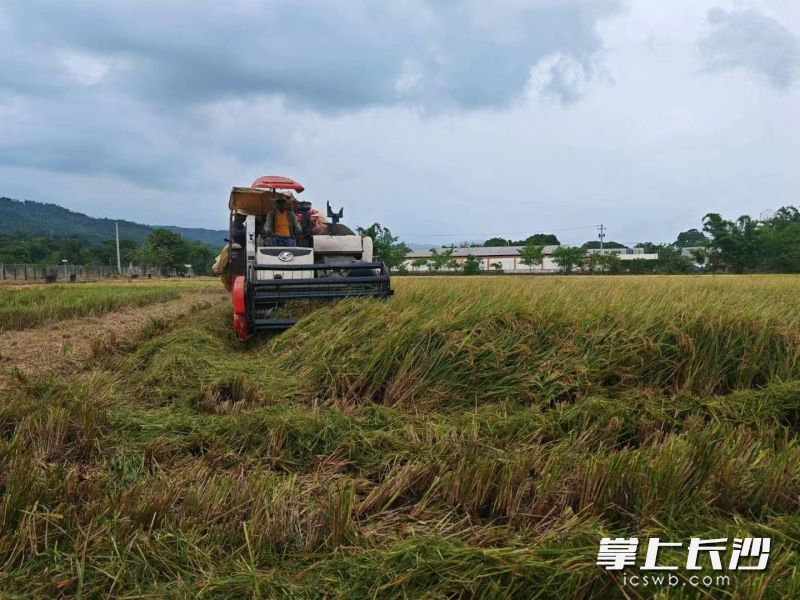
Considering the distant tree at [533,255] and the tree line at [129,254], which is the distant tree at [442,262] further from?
the tree line at [129,254]

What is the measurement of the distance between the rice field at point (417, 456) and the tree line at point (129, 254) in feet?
246

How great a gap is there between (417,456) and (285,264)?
4.09 meters

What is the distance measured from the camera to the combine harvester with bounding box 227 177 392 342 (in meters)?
5.76

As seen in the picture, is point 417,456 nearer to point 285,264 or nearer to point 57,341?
point 285,264

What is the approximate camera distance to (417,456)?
264cm

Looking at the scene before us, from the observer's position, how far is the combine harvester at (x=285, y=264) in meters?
5.76

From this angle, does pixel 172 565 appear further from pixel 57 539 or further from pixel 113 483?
pixel 113 483

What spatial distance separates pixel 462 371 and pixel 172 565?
8.45 feet

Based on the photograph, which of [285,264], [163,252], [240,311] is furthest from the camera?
[163,252]

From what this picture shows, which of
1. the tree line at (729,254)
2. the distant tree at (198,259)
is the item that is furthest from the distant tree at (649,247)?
the distant tree at (198,259)

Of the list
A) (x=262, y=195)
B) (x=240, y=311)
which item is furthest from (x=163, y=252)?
(x=240, y=311)

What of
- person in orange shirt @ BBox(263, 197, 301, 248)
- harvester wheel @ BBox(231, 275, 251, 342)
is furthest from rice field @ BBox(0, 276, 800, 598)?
person in orange shirt @ BBox(263, 197, 301, 248)

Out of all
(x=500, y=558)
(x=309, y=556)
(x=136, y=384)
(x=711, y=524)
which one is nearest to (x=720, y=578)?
(x=711, y=524)

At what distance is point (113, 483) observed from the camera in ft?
7.57
